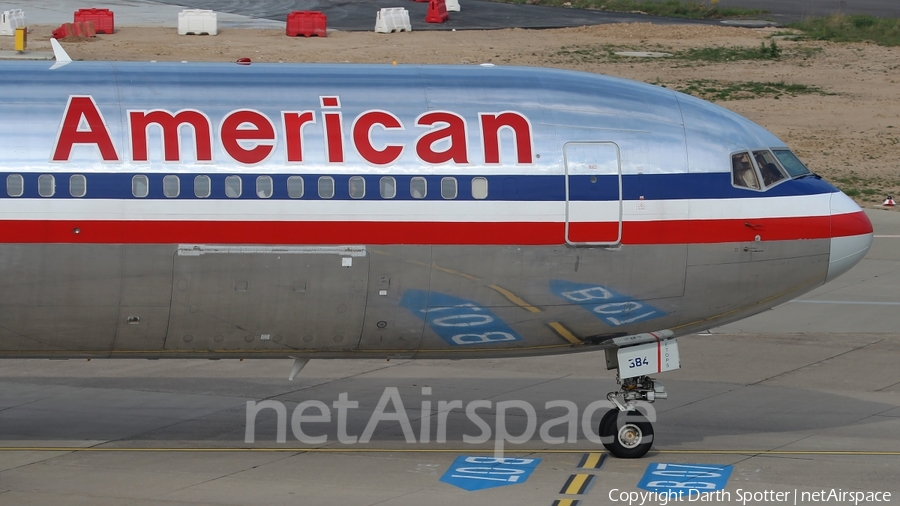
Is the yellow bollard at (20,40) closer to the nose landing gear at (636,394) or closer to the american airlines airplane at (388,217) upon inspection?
the american airlines airplane at (388,217)

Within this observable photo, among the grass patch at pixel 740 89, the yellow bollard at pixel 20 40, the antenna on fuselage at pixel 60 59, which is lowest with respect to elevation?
the grass patch at pixel 740 89

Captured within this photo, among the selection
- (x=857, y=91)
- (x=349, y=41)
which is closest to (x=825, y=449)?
(x=857, y=91)

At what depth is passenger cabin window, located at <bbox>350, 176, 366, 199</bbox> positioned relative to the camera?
55.2 ft

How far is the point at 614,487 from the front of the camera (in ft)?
56.1

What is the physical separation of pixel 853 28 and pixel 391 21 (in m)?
27.8

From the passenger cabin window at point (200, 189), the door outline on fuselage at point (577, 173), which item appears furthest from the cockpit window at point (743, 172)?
the passenger cabin window at point (200, 189)

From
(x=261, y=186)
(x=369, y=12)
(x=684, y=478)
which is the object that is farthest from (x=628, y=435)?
(x=369, y=12)

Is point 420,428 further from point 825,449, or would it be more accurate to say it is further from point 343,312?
point 825,449

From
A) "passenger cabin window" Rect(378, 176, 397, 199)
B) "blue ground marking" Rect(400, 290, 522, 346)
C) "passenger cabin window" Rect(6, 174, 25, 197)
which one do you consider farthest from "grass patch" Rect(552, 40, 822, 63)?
"passenger cabin window" Rect(6, 174, 25, 197)

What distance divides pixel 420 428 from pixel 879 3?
78.4 metres

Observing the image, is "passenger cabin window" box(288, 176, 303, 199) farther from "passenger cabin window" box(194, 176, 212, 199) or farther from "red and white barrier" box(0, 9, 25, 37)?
"red and white barrier" box(0, 9, 25, 37)

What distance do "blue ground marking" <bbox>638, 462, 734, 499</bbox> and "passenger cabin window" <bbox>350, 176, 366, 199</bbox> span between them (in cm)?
559

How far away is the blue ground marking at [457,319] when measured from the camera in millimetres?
17359

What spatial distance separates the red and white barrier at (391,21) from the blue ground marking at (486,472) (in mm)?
51508
